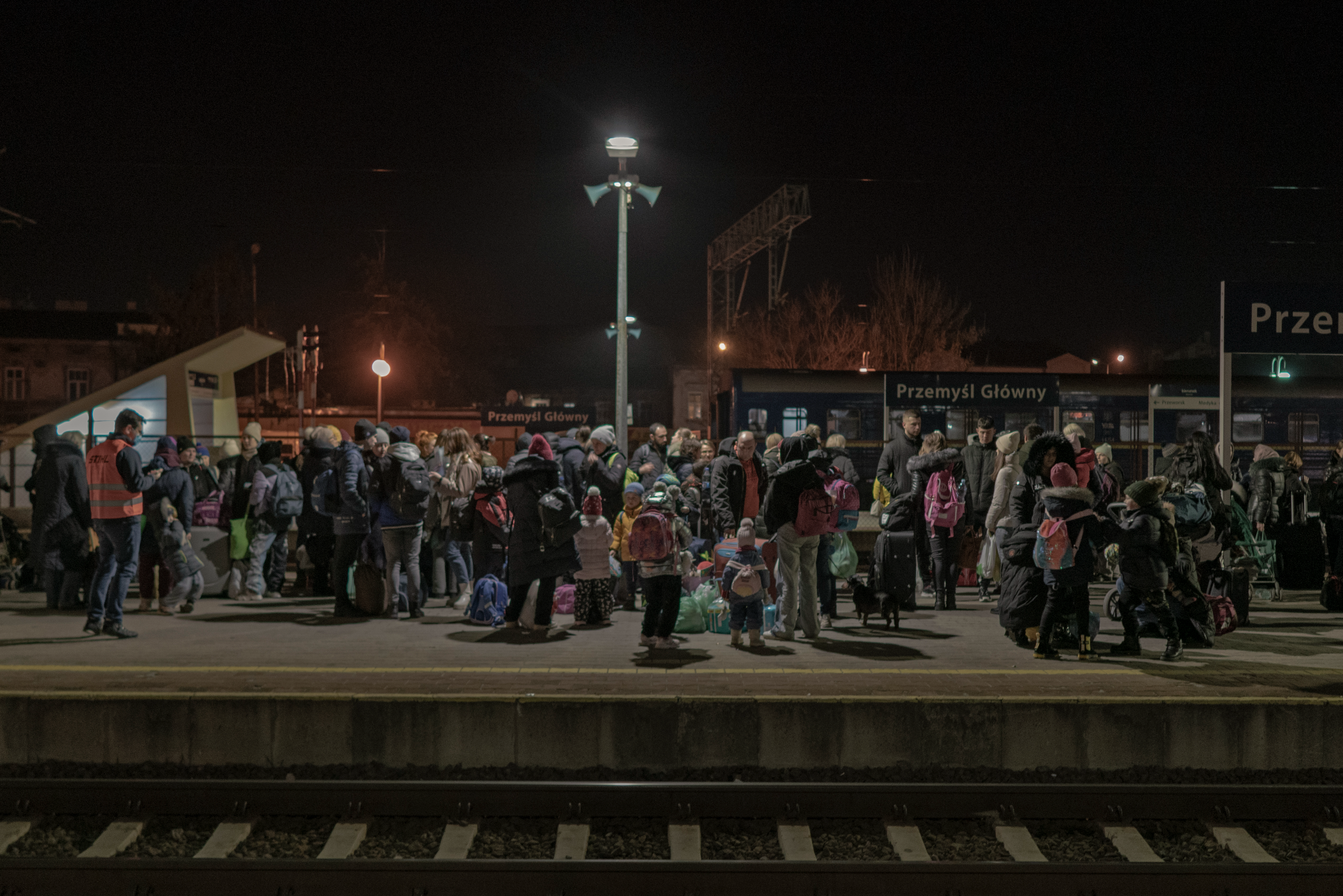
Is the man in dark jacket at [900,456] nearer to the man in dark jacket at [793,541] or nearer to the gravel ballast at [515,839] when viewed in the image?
the man in dark jacket at [793,541]

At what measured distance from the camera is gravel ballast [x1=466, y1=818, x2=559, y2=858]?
5.22 m

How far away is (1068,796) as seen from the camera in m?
5.58

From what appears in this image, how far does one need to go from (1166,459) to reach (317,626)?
384 inches

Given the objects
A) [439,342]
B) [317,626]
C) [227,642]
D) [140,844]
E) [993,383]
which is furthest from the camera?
[439,342]

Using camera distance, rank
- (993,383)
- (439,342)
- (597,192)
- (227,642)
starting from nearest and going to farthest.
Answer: (227,642), (597,192), (993,383), (439,342)

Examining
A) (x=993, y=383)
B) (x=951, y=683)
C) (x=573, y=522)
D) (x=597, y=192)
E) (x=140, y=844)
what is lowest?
(x=140, y=844)

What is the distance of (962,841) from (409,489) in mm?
5847

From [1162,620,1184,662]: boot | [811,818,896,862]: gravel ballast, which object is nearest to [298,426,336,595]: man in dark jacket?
[811,818,896,862]: gravel ballast

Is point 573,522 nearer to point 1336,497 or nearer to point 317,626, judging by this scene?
point 317,626

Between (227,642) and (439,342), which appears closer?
(227,642)

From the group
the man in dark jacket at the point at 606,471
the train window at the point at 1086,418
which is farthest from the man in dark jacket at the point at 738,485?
the train window at the point at 1086,418

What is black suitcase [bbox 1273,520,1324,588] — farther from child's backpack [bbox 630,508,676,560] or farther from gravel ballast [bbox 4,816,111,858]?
gravel ballast [bbox 4,816,111,858]

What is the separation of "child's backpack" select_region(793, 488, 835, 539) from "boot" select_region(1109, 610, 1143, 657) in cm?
245

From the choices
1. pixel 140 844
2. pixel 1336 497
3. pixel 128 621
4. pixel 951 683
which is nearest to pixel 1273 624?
pixel 1336 497
